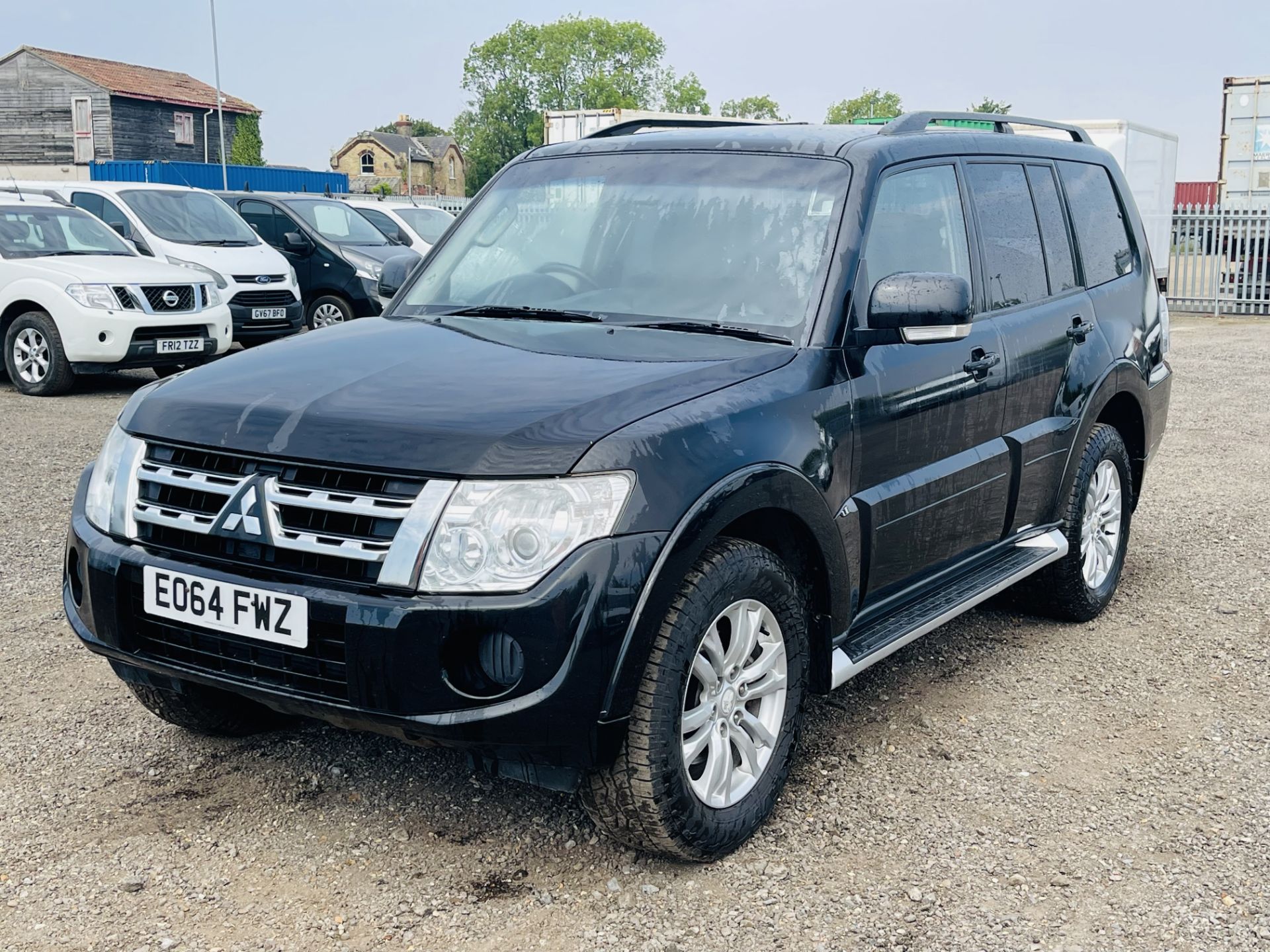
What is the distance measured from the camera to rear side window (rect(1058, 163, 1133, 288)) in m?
5.39

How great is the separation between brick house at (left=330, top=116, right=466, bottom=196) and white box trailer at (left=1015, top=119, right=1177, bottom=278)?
84480 millimetres

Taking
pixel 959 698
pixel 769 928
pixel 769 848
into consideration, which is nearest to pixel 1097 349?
pixel 959 698

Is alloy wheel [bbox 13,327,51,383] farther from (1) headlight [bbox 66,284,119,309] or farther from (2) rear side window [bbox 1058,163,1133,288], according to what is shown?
(2) rear side window [bbox 1058,163,1133,288]

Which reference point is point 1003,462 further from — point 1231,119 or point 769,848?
point 1231,119

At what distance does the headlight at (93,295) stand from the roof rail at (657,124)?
307 inches

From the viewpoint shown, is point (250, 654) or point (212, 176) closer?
point (250, 654)

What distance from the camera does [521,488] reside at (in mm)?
2951

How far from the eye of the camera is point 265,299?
1380cm

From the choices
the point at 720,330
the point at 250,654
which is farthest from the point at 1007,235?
the point at 250,654

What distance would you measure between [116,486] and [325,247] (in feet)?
41.6

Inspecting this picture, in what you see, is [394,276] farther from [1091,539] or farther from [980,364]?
[1091,539]

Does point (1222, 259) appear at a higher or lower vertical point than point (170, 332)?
higher

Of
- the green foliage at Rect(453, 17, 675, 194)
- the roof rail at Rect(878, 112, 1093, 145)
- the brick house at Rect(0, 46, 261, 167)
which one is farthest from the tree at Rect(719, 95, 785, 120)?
the roof rail at Rect(878, 112, 1093, 145)

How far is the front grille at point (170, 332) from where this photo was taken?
11602 millimetres
